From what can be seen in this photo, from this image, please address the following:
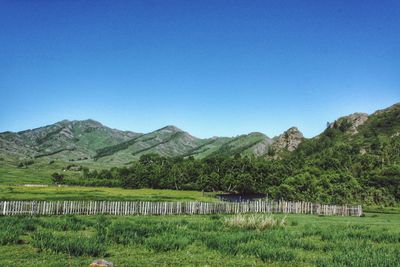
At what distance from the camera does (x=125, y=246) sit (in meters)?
16.0

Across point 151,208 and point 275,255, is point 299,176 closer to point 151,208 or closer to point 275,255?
point 151,208

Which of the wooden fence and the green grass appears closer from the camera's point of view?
the wooden fence

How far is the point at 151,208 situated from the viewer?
143 feet

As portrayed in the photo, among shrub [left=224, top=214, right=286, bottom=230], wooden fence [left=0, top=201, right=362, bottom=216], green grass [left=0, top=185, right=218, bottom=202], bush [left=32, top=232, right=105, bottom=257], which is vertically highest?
bush [left=32, top=232, right=105, bottom=257]

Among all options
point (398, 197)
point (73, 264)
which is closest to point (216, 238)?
point (73, 264)

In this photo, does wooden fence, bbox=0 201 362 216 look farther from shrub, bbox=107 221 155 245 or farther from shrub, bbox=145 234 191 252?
shrub, bbox=145 234 191 252

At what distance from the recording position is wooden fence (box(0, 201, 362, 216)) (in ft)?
120

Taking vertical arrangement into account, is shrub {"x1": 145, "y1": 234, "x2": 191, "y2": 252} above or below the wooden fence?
above

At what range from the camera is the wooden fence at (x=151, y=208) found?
3662cm

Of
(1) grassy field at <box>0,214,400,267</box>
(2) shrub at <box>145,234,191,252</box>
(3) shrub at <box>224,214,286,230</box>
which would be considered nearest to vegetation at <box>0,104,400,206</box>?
(3) shrub at <box>224,214,286,230</box>

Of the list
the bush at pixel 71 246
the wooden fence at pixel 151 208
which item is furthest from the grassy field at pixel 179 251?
the wooden fence at pixel 151 208

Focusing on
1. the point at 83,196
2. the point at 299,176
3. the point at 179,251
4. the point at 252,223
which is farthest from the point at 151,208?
the point at 299,176

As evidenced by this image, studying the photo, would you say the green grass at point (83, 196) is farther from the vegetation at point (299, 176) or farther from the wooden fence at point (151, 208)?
the wooden fence at point (151, 208)

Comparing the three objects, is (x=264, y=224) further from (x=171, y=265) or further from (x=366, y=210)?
(x=366, y=210)
